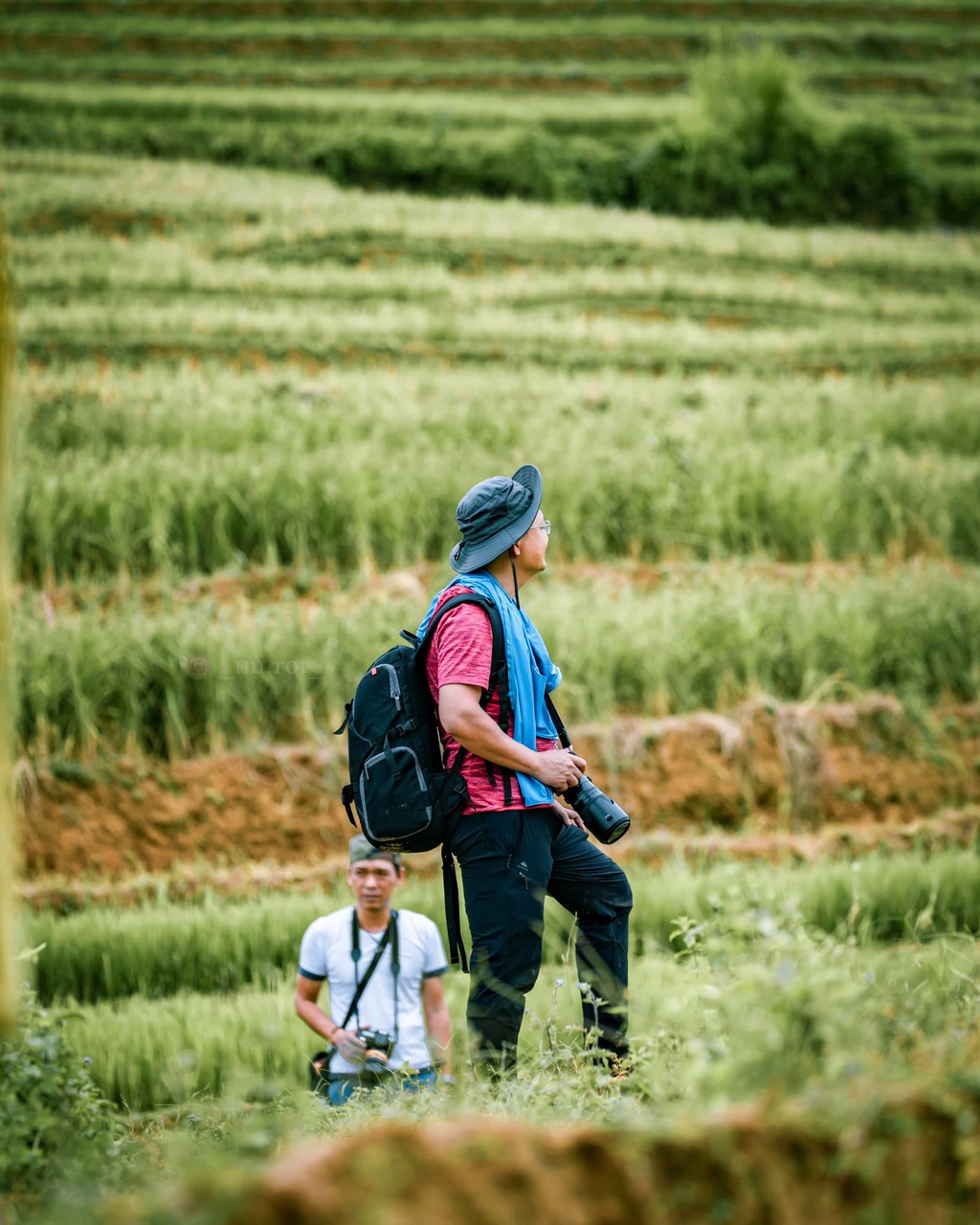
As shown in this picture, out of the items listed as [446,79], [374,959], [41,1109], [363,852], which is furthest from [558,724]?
[446,79]

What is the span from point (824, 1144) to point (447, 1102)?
132 centimetres

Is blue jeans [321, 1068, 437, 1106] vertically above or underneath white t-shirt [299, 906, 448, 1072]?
underneath

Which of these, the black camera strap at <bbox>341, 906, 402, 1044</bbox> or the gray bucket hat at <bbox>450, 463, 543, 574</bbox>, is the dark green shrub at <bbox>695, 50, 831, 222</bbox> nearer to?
the black camera strap at <bbox>341, 906, 402, 1044</bbox>

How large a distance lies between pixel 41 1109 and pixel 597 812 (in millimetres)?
1608

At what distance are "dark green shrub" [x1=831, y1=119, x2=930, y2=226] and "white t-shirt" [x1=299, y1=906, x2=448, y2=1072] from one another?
100ft

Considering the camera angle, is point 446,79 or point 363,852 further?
point 446,79

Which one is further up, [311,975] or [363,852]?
[363,852]

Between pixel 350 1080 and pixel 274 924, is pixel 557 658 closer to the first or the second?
pixel 274 924

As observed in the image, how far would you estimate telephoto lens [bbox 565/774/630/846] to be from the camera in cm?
358

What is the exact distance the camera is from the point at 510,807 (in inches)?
134

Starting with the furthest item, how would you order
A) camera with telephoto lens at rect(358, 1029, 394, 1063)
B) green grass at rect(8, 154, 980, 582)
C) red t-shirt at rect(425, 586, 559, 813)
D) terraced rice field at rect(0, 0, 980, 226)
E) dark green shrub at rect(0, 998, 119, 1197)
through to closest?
terraced rice field at rect(0, 0, 980, 226), green grass at rect(8, 154, 980, 582), camera with telephoto lens at rect(358, 1029, 394, 1063), red t-shirt at rect(425, 586, 559, 813), dark green shrub at rect(0, 998, 119, 1197)

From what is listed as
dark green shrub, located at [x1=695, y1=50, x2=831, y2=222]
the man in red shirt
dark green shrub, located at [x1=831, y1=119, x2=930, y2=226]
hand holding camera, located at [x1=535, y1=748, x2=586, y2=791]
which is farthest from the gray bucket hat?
dark green shrub, located at [x1=831, y1=119, x2=930, y2=226]

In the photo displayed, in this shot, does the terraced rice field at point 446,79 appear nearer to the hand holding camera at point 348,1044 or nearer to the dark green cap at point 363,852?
the dark green cap at point 363,852

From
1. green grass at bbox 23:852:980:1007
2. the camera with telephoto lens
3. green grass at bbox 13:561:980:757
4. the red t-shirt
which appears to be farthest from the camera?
green grass at bbox 13:561:980:757
